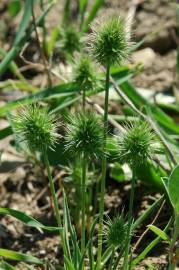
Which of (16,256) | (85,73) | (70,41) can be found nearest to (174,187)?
(16,256)

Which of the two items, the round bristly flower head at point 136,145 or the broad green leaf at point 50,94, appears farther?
the broad green leaf at point 50,94

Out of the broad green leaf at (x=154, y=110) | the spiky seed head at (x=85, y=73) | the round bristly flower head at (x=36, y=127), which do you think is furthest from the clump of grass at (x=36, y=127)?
the broad green leaf at (x=154, y=110)

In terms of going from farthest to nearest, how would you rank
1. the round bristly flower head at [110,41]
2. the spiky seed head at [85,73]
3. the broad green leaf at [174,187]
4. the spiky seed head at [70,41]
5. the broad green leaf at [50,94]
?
the spiky seed head at [70,41], the broad green leaf at [50,94], the spiky seed head at [85,73], the round bristly flower head at [110,41], the broad green leaf at [174,187]

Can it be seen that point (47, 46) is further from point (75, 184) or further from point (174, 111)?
point (75, 184)

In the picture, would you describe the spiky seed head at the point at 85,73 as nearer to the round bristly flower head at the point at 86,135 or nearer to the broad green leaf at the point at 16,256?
the round bristly flower head at the point at 86,135

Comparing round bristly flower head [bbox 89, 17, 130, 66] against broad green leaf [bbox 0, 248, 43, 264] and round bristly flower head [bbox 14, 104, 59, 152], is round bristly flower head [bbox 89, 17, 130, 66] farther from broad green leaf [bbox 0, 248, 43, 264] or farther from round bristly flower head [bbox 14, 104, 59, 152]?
broad green leaf [bbox 0, 248, 43, 264]

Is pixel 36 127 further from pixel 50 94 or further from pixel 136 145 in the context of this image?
pixel 50 94

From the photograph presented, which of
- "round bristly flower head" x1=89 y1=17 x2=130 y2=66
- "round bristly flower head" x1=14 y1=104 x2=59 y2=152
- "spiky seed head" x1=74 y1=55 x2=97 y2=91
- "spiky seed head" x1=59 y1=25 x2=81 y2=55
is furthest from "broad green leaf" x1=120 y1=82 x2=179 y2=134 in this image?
"round bristly flower head" x1=14 y1=104 x2=59 y2=152
